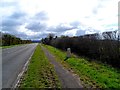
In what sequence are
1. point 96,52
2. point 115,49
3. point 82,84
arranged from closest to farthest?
point 82,84 < point 115,49 < point 96,52

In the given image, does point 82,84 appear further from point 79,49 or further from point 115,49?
point 79,49

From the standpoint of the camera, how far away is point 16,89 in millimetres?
10562

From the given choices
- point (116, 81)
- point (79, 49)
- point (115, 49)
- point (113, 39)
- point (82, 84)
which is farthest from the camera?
point (79, 49)

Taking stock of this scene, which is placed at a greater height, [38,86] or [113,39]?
[113,39]

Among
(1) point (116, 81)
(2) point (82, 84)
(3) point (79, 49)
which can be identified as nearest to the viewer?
(2) point (82, 84)

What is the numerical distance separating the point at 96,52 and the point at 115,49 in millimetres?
5823

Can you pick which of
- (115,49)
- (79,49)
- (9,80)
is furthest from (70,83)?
(79,49)

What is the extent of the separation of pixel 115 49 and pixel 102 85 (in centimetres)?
880

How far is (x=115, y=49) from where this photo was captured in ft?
64.0

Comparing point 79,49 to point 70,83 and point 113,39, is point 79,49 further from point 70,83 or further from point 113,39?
point 70,83

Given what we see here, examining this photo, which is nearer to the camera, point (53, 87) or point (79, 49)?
point (53, 87)

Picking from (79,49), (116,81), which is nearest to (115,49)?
A: (116,81)

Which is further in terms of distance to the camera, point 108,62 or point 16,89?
point 108,62

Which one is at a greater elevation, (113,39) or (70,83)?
(113,39)
